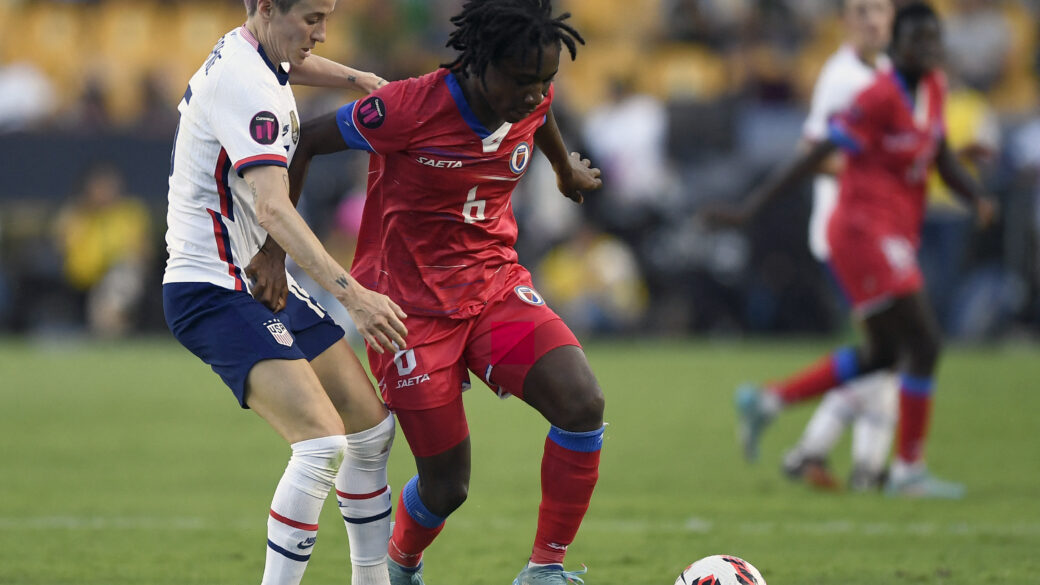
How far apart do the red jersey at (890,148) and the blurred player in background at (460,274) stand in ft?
11.1

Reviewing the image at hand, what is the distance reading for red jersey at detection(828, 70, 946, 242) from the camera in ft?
27.5

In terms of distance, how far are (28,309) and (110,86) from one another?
12.1 ft

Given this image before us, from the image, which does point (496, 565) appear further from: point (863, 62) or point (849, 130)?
point (863, 62)

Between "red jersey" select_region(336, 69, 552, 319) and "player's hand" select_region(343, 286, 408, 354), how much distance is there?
79 centimetres

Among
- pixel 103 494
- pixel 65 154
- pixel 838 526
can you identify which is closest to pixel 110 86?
pixel 65 154

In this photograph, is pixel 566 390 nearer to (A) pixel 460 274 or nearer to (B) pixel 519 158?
(A) pixel 460 274

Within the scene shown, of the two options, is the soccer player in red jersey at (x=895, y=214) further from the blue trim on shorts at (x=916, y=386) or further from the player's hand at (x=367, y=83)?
the player's hand at (x=367, y=83)

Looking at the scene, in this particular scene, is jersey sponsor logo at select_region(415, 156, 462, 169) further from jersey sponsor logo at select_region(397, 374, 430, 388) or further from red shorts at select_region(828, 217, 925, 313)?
red shorts at select_region(828, 217, 925, 313)

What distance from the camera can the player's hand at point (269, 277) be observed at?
496 centimetres

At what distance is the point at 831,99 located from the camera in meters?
8.68

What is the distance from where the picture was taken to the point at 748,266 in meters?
16.5

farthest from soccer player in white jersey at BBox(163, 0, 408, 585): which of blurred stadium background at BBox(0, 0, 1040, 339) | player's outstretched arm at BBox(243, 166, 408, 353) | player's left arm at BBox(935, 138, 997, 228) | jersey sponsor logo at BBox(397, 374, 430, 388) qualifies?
blurred stadium background at BBox(0, 0, 1040, 339)

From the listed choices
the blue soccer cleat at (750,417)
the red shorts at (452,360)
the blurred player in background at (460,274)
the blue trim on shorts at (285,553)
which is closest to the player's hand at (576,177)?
the blurred player in background at (460,274)

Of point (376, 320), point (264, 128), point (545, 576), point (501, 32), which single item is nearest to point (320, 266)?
point (376, 320)
